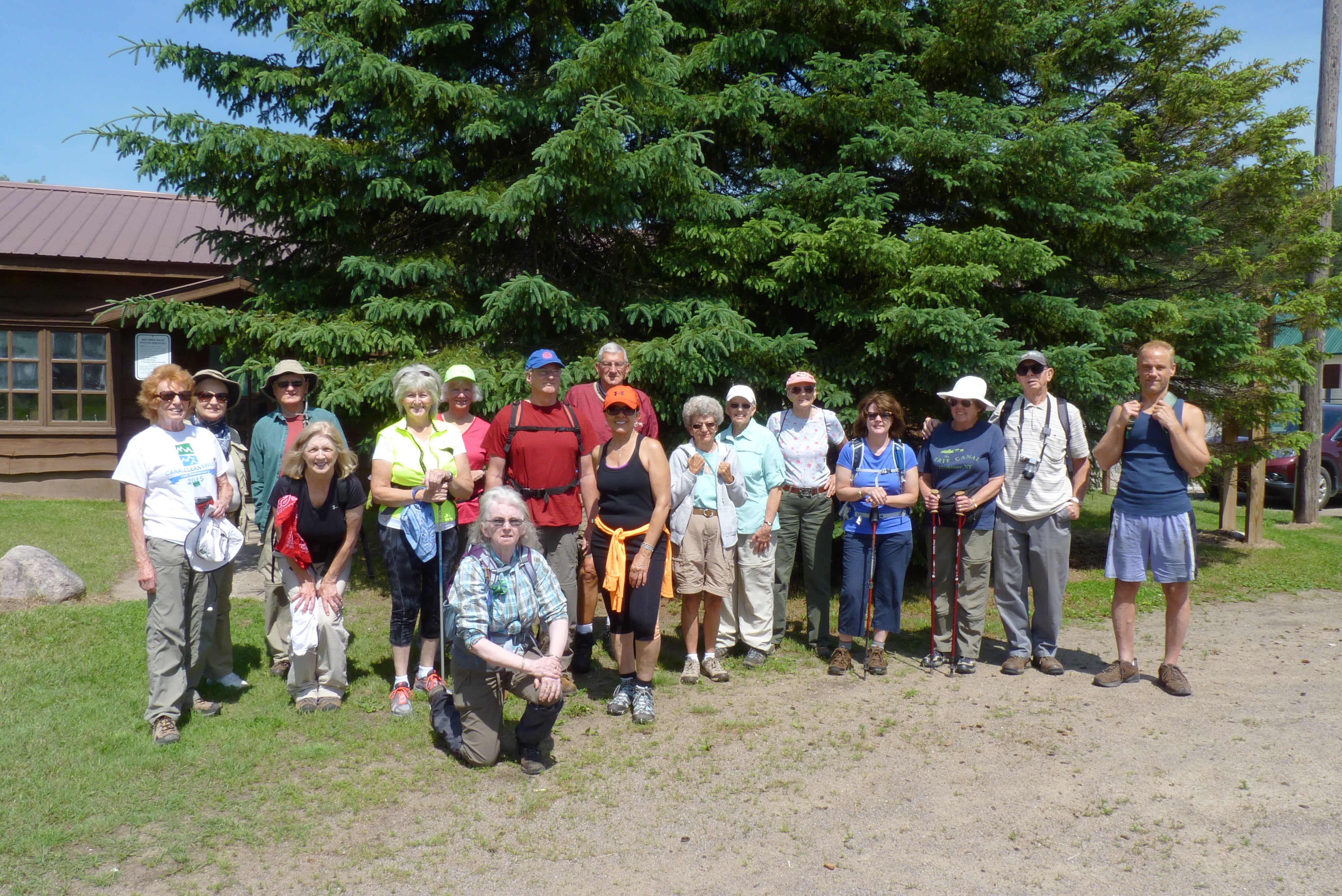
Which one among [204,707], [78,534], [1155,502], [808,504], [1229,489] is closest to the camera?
[204,707]

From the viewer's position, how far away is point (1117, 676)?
5.47m

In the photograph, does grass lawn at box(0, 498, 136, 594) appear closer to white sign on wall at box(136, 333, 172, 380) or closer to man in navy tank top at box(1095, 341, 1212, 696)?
white sign on wall at box(136, 333, 172, 380)

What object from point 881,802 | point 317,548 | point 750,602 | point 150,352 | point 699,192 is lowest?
point 881,802

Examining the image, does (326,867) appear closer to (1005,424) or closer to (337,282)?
(1005,424)

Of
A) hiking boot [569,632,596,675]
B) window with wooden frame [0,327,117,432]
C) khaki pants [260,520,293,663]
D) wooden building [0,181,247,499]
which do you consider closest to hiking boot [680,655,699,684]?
hiking boot [569,632,596,675]

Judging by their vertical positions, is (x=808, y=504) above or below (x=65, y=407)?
below

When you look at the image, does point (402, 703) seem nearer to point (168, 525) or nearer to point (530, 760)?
point (530, 760)

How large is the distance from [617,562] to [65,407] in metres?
10.3

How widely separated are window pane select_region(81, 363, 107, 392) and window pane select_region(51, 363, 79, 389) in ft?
0.26

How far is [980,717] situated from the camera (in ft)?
16.3

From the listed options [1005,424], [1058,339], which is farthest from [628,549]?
[1058,339]

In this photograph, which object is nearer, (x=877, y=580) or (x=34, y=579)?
(x=877, y=580)

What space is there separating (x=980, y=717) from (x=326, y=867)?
3.38 m

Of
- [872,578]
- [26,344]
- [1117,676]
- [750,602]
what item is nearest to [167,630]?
[750,602]
